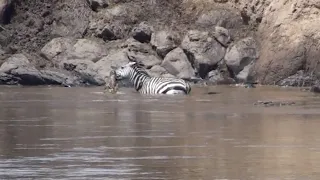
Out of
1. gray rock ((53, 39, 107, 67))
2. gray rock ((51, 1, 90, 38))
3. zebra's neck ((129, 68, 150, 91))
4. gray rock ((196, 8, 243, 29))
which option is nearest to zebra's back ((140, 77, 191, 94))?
zebra's neck ((129, 68, 150, 91))

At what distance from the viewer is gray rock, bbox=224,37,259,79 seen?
73.9ft

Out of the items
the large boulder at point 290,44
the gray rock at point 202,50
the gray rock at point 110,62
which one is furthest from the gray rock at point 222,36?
the gray rock at point 110,62

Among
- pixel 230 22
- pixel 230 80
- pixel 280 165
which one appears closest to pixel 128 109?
pixel 280 165

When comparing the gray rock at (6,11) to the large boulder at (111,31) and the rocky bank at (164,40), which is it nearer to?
the rocky bank at (164,40)

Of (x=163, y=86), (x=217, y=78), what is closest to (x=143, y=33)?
(x=217, y=78)

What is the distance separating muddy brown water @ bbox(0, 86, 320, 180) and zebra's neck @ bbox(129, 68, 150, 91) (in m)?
3.94

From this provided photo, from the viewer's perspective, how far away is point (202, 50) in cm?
2309

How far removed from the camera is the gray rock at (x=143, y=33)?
2434 cm

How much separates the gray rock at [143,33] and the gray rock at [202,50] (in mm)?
1200

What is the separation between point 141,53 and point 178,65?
139cm

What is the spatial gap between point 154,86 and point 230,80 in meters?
3.60

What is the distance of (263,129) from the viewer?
10.5 metres

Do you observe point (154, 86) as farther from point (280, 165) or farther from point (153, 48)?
point (280, 165)

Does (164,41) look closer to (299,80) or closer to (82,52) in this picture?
(82,52)
